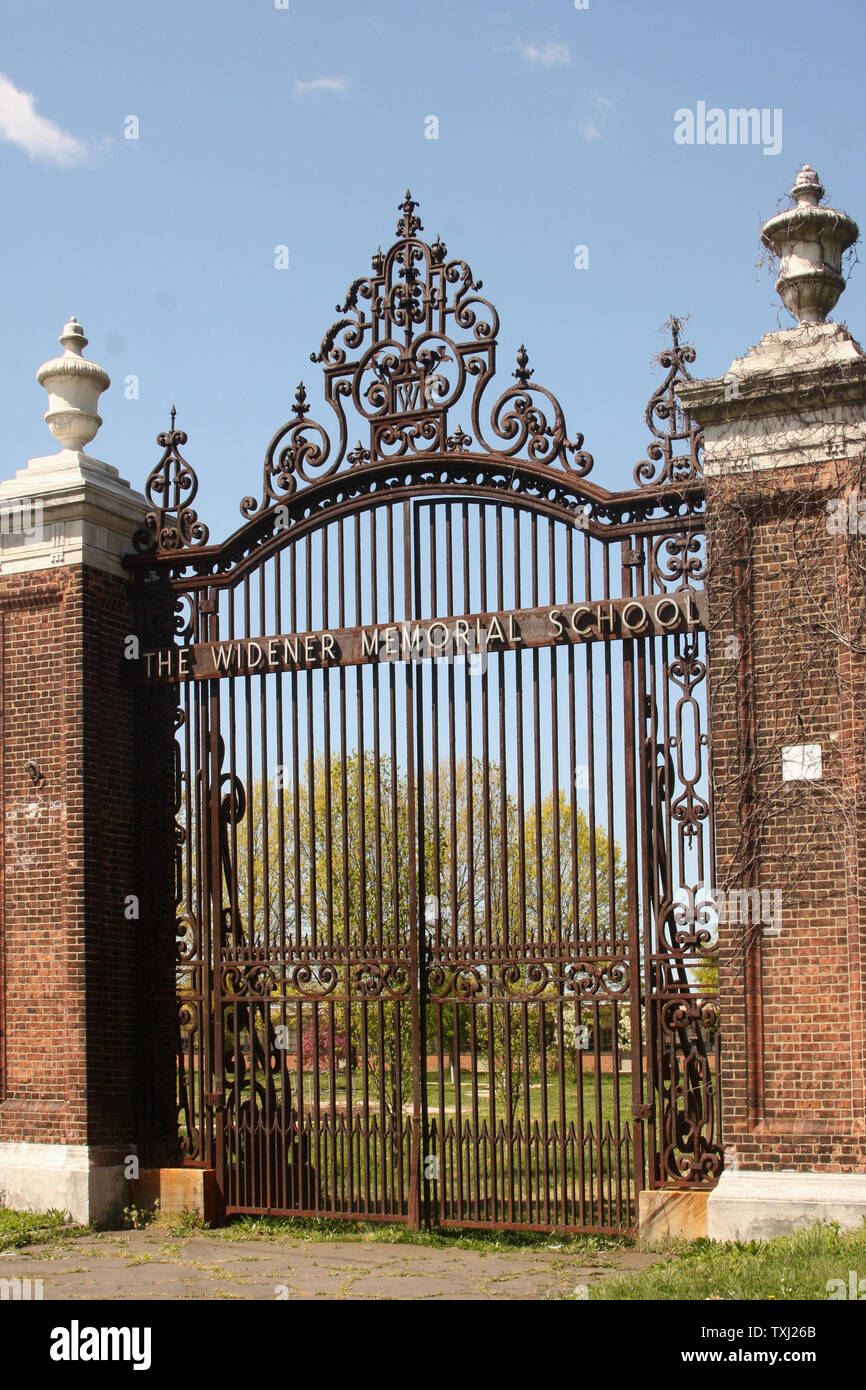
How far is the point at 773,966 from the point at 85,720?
5.26 meters

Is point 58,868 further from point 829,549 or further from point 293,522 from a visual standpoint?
point 829,549

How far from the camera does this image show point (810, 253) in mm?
9281

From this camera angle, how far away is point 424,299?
33.7 feet

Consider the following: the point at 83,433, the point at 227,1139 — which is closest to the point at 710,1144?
the point at 227,1139

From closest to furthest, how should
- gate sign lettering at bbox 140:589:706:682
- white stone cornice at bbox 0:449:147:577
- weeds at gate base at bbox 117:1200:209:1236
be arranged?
gate sign lettering at bbox 140:589:706:682
weeds at gate base at bbox 117:1200:209:1236
white stone cornice at bbox 0:449:147:577

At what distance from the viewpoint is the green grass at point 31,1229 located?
31.9 feet

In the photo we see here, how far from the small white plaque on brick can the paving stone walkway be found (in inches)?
116

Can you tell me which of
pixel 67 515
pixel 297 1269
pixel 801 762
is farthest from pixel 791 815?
pixel 67 515

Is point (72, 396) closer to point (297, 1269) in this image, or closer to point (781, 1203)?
point (297, 1269)

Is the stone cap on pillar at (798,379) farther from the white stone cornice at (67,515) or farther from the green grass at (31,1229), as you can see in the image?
the green grass at (31,1229)

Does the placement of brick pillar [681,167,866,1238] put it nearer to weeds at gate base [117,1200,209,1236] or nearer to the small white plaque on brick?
the small white plaque on brick

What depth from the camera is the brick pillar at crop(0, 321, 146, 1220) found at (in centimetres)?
1069

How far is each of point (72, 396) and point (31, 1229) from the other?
611cm

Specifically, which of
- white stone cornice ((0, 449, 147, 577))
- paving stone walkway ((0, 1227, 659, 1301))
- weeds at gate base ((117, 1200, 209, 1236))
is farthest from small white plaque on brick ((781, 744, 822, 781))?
white stone cornice ((0, 449, 147, 577))
